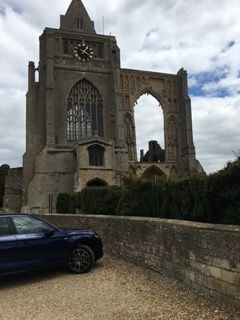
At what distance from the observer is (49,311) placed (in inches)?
252

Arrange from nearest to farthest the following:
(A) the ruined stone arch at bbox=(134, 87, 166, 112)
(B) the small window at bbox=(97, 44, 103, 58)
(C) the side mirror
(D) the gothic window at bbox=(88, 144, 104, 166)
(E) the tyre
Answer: (C) the side mirror < (E) the tyre < (D) the gothic window at bbox=(88, 144, 104, 166) < (B) the small window at bbox=(97, 44, 103, 58) < (A) the ruined stone arch at bbox=(134, 87, 166, 112)

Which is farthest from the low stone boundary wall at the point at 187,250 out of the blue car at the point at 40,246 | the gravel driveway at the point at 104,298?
the blue car at the point at 40,246

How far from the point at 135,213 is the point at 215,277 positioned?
614cm

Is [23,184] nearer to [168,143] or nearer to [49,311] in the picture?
[168,143]

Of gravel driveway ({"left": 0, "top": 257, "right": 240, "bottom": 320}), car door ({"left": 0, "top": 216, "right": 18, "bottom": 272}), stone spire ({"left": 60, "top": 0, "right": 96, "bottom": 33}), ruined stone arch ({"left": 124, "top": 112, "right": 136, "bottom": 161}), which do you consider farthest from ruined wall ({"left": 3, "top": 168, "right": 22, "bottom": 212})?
car door ({"left": 0, "top": 216, "right": 18, "bottom": 272})

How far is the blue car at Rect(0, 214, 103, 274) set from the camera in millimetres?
8414

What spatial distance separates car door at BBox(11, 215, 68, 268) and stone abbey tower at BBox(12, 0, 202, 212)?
32.9 meters

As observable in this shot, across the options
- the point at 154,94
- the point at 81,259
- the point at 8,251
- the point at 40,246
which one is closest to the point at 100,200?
the point at 81,259

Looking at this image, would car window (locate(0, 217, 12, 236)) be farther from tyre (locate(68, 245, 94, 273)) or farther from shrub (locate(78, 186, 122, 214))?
shrub (locate(78, 186, 122, 214))

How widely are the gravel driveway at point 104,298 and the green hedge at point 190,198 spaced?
1578mm

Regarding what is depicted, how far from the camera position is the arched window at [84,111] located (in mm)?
49938

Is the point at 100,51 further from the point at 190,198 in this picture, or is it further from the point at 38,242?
the point at 38,242

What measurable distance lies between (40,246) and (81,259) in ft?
3.69

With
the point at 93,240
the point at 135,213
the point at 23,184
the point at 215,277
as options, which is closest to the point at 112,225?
the point at 135,213
